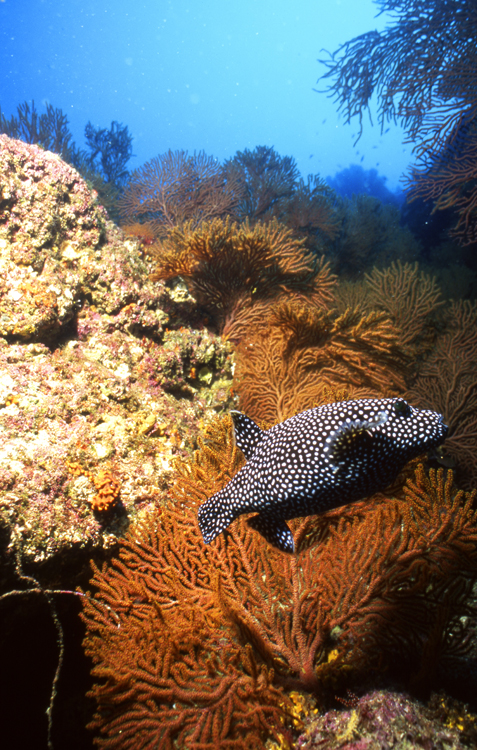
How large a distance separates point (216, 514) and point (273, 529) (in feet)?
1.36

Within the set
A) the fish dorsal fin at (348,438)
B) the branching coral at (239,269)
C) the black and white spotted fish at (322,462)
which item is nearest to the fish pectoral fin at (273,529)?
the black and white spotted fish at (322,462)

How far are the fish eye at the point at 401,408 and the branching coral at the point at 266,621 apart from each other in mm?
725

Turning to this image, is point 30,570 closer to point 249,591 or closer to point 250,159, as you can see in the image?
point 249,591

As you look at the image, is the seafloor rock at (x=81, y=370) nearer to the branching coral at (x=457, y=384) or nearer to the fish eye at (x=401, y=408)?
the fish eye at (x=401, y=408)

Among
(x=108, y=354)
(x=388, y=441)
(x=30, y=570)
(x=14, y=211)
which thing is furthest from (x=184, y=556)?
(x=14, y=211)

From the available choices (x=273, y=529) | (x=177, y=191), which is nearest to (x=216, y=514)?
(x=273, y=529)

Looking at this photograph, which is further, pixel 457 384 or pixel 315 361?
pixel 457 384

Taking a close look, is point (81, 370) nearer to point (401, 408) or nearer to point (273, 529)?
point (273, 529)

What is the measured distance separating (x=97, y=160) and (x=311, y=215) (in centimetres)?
987

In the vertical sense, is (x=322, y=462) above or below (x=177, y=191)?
below

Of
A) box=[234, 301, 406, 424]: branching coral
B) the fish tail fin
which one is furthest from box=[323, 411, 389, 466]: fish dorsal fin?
box=[234, 301, 406, 424]: branching coral

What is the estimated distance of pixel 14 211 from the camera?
14.1ft

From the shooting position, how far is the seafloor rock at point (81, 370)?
117 inches

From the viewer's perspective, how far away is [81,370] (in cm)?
389
